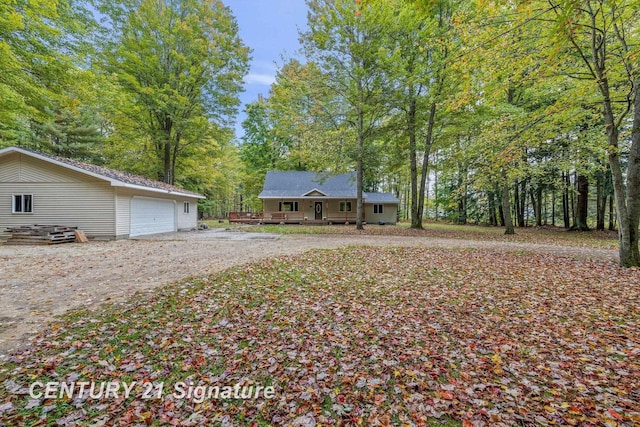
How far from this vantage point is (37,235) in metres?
11.8

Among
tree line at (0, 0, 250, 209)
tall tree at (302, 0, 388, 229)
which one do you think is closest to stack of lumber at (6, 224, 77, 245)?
tree line at (0, 0, 250, 209)

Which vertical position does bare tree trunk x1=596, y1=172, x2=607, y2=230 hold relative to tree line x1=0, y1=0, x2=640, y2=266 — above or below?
below

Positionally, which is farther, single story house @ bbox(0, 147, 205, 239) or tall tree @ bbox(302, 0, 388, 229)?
tall tree @ bbox(302, 0, 388, 229)

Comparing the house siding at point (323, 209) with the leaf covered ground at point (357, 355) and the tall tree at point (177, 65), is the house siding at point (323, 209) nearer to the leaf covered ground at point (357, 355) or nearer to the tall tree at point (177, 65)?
the tall tree at point (177, 65)

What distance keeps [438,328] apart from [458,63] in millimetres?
6497

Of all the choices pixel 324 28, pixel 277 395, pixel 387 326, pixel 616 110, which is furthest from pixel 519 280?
pixel 324 28

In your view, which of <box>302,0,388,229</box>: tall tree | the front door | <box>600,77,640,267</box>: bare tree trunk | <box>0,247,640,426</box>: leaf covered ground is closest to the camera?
<box>0,247,640,426</box>: leaf covered ground

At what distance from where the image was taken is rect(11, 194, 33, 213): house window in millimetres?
13094

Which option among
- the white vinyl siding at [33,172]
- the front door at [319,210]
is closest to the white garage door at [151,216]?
the white vinyl siding at [33,172]

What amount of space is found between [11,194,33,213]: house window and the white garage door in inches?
166

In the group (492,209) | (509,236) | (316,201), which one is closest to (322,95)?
(316,201)

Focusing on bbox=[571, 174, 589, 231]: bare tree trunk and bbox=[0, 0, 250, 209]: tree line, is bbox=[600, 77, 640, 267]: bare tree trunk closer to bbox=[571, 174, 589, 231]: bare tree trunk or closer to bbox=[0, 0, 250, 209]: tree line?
bbox=[571, 174, 589, 231]: bare tree trunk

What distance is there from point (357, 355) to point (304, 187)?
24.7m

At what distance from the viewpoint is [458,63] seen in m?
7.02
